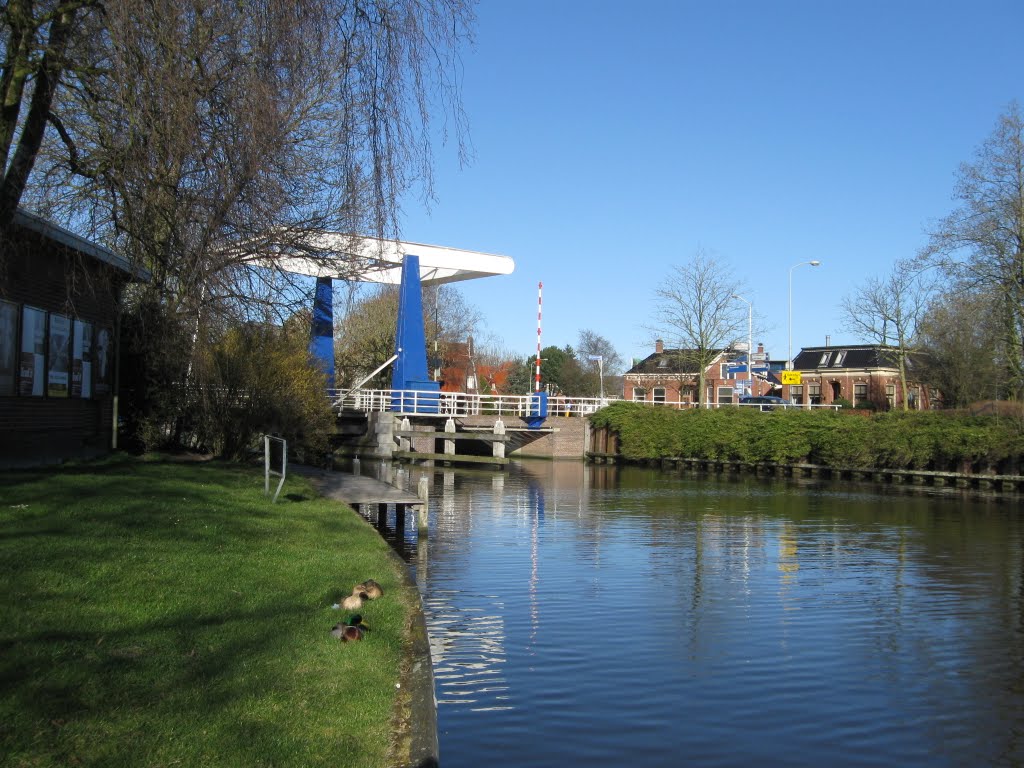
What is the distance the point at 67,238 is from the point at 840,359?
5566 centimetres

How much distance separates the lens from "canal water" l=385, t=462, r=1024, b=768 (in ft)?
24.3

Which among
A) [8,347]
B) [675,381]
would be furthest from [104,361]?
[675,381]

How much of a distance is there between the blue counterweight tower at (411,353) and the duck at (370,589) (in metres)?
29.5

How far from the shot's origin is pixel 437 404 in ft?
143

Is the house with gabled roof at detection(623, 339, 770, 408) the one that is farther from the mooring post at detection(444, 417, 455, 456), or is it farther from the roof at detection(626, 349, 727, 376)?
the mooring post at detection(444, 417, 455, 456)

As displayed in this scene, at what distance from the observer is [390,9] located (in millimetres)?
7840

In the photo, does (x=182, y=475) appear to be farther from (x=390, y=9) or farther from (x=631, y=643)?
(x=390, y=9)

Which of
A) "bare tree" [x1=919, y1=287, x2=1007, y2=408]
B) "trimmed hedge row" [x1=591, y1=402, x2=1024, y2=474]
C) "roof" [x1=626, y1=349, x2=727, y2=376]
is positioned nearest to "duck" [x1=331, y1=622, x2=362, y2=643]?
"trimmed hedge row" [x1=591, y1=402, x2=1024, y2=474]

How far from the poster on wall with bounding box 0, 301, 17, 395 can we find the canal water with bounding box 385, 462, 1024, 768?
686 centimetres

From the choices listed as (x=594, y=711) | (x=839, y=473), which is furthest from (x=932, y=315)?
(x=594, y=711)

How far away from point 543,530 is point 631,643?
9.55m

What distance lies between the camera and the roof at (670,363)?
2079 inches

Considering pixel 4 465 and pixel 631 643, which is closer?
pixel 631 643

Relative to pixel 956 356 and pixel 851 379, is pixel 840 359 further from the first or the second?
pixel 956 356
